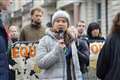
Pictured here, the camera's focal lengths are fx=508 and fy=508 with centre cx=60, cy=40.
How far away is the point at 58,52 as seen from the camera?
242 inches

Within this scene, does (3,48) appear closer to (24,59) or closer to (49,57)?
(49,57)

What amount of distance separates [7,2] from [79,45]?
3.92 meters

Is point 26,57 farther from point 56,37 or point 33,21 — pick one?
point 56,37

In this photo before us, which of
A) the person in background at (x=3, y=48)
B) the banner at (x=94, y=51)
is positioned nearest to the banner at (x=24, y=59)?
the banner at (x=94, y=51)

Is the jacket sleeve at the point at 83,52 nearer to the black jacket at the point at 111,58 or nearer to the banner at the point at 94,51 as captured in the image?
the banner at the point at 94,51

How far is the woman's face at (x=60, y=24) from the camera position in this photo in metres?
6.21

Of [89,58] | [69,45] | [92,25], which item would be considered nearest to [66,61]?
[69,45]

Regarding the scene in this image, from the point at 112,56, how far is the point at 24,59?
3.12m

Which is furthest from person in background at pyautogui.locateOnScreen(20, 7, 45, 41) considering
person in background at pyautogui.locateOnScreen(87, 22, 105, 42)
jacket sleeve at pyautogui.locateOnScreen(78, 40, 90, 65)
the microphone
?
the microphone

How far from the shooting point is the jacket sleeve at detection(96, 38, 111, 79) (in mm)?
6242

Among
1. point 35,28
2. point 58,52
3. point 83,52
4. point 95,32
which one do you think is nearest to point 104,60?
point 58,52

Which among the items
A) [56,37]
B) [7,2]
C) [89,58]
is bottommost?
[89,58]

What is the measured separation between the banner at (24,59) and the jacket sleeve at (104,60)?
2.51 meters

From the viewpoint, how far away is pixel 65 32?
20.4 feet
